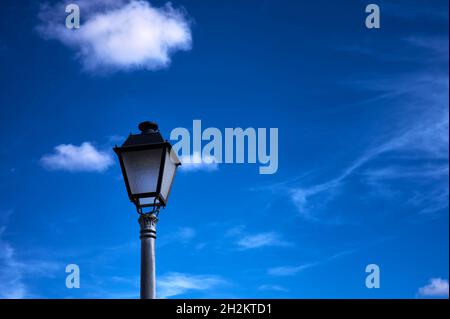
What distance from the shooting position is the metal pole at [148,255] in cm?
524

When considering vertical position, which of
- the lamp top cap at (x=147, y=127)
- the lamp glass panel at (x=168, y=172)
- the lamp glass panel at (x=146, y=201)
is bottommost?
the lamp glass panel at (x=146, y=201)

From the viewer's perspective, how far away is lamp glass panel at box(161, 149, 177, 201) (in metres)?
5.48

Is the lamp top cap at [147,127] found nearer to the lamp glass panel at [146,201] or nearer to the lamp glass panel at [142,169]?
the lamp glass panel at [142,169]

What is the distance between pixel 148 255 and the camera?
5328 mm

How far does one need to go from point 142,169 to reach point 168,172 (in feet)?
1.03

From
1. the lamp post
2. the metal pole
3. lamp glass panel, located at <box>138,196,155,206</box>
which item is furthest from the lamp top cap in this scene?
the metal pole

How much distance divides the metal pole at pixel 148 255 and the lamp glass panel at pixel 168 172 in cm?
33

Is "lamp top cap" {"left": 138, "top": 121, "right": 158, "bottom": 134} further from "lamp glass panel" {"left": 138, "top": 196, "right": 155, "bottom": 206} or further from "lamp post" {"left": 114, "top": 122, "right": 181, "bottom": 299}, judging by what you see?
"lamp glass panel" {"left": 138, "top": 196, "right": 155, "bottom": 206}

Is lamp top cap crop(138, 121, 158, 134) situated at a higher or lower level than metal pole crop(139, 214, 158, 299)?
higher

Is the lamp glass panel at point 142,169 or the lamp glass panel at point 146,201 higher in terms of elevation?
the lamp glass panel at point 142,169

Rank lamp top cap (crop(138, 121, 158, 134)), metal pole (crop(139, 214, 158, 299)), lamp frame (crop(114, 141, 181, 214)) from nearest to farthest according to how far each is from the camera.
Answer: metal pole (crop(139, 214, 158, 299)) < lamp frame (crop(114, 141, 181, 214)) < lamp top cap (crop(138, 121, 158, 134))

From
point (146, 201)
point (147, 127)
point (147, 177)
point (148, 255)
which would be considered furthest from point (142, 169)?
point (148, 255)

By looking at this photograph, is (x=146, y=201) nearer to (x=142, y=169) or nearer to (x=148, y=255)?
(x=142, y=169)

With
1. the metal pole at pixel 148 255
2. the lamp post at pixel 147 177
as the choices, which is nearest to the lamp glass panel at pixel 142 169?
the lamp post at pixel 147 177
